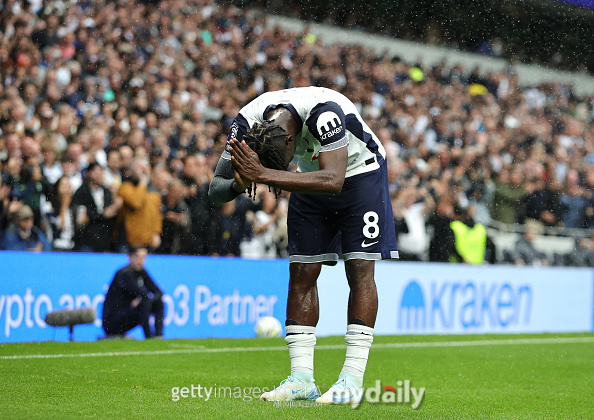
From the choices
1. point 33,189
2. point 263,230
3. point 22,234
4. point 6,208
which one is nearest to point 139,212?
point 33,189

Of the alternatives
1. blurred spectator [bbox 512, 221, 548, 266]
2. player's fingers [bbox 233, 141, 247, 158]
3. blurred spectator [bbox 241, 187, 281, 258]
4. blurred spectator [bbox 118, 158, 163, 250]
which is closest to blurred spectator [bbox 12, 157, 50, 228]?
blurred spectator [bbox 118, 158, 163, 250]

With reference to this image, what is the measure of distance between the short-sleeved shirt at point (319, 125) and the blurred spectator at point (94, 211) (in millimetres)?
4892

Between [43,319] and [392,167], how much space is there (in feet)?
22.2

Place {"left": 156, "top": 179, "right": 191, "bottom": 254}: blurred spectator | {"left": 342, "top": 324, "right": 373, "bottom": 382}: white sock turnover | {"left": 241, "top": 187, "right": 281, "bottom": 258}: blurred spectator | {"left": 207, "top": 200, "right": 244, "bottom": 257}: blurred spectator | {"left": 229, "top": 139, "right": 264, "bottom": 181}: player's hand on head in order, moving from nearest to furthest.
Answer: {"left": 229, "top": 139, "right": 264, "bottom": 181}: player's hand on head < {"left": 342, "top": 324, "right": 373, "bottom": 382}: white sock turnover < {"left": 156, "top": 179, "right": 191, "bottom": 254}: blurred spectator < {"left": 207, "top": 200, "right": 244, "bottom": 257}: blurred spectator < {"left": 241, "top": 187, "right": 281, "bottom": 258}: blurred spectator

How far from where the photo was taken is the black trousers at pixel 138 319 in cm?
922

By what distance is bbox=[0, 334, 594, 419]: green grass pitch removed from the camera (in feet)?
14.8

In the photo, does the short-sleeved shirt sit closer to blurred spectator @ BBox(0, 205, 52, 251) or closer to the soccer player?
the soccer player

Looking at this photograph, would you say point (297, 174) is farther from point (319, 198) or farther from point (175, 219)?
point (175, 219)

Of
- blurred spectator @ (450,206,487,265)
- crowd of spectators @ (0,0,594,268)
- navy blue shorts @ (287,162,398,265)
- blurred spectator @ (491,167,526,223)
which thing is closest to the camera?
navy blue shorts @ (287,162,398,265)

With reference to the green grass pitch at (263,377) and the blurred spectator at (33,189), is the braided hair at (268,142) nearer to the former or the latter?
the green grass pitch at (263,377)

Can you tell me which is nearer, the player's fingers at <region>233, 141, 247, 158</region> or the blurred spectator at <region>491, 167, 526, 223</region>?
the player's fingers at <region>233, 141, 247, 158</region>

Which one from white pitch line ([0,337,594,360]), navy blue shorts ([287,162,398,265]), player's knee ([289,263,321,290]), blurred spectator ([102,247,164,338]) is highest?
navy blue shorts ([287,162,398,265])

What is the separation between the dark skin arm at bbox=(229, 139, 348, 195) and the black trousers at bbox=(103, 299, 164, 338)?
5.12 m

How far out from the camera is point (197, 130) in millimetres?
12469
